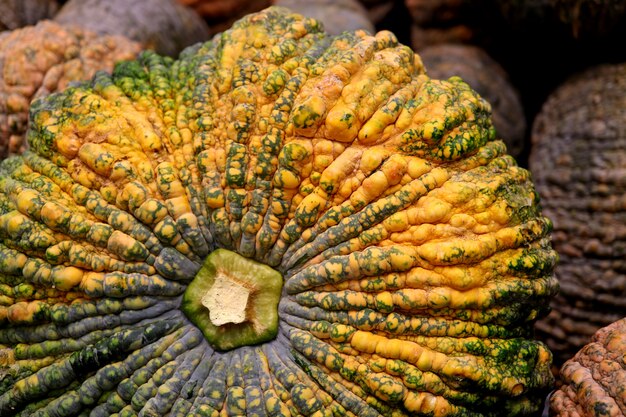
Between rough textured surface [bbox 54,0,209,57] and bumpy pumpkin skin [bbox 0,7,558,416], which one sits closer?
bumpy pumpkin skin [bbox 0,7,558,416]

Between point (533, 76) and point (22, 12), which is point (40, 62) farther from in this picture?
point (533, 76)

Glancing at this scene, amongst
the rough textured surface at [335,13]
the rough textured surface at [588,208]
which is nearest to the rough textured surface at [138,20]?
the rough textured surface at [335,13]

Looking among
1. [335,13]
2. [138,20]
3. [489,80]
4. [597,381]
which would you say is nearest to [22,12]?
[138,20]

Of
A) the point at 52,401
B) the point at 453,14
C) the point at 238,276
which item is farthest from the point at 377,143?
the point at 453,14

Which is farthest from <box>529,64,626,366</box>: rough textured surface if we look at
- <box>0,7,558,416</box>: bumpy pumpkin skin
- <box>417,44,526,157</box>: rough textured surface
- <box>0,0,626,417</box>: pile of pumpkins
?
<box>0,7,558,416</box>: bumpy pumpkin skin

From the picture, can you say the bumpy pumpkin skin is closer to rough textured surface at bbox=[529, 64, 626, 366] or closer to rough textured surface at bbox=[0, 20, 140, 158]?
rough textured surface at bbox=[0, 20, 140, 158]

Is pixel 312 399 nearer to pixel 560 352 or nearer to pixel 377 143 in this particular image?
pixel 377 143

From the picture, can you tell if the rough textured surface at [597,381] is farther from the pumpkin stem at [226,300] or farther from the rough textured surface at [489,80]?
the rough textured surface at [489,80]
